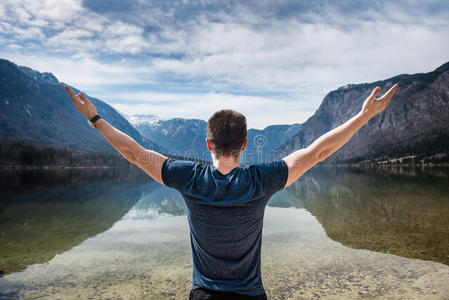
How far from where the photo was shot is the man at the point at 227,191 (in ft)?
8.78

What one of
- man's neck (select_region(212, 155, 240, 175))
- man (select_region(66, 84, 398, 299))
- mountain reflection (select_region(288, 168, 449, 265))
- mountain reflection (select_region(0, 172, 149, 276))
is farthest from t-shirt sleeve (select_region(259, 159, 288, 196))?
mountain reflection (select_region(0, 172, 149, 276))

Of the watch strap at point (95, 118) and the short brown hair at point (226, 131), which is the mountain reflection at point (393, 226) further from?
the watch strap at point (95, 118)

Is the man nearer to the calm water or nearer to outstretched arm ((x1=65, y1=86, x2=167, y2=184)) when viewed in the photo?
outstretched arm ((x1=65, y1=86, x2=167, y2=184))

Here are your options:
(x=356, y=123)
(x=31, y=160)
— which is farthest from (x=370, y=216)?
(x=31, y=160)

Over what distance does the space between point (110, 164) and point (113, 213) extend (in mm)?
172703

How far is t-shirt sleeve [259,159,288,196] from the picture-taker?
2.72 meters

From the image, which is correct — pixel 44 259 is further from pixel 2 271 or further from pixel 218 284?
pixel 218 284

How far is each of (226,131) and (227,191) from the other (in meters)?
0.53

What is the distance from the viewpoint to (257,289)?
2.83 metres

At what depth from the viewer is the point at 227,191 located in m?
2.64

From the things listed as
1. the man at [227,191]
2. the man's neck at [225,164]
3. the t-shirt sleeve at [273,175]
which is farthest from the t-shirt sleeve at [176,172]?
the t-shirt sleeve at [273,175]

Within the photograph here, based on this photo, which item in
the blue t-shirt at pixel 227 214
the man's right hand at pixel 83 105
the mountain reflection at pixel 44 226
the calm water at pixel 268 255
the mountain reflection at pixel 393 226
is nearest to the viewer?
the blue t-shirt at pixel 227 214

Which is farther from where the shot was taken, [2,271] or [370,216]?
[370,216]

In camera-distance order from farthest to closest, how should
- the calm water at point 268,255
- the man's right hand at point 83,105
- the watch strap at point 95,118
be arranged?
1. the calm water at point 268,255
2. the watch strap at point 95,118
3. the man's right hand at point 83,105
